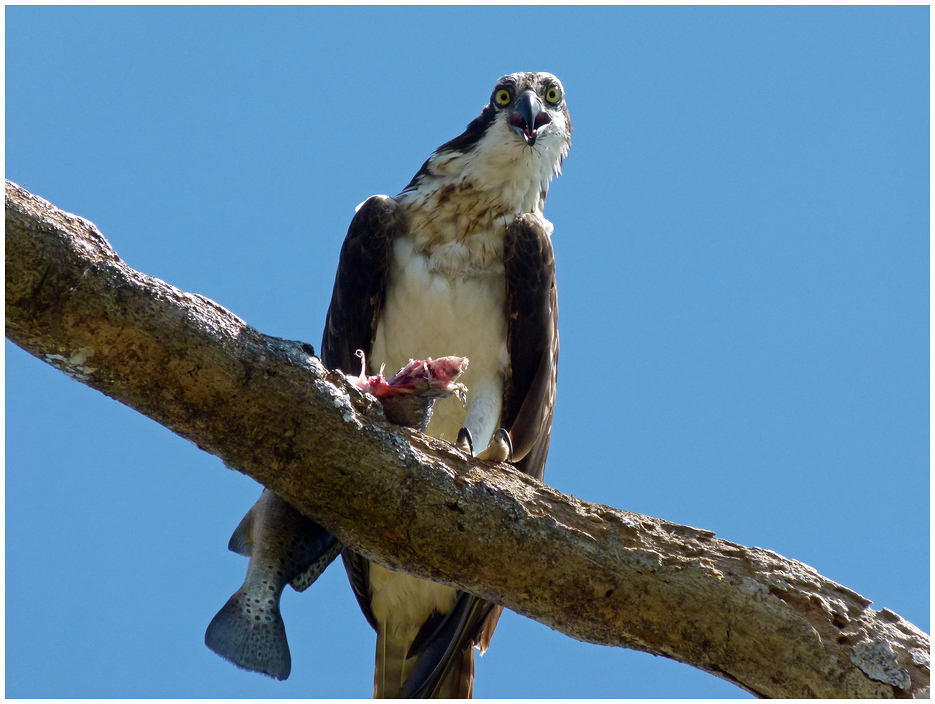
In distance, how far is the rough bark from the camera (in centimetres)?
341

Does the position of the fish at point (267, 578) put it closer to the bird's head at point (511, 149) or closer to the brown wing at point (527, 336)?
the brown wing at point (527, 336)

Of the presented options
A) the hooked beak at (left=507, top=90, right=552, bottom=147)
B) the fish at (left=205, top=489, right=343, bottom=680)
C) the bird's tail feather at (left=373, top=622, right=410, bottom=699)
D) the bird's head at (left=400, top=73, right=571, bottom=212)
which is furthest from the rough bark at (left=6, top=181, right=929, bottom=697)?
the hooked beak at (left=507, top=90, right=552, bottom=147)

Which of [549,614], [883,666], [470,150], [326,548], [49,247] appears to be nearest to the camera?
[49,247]

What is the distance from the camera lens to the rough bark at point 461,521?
11.2 feet

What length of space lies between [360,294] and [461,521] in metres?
2.17

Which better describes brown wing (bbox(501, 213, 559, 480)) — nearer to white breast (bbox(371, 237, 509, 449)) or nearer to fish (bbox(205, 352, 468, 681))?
white breast (bbox(371, 237, 509, 449))

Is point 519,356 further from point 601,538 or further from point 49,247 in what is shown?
point 49,247

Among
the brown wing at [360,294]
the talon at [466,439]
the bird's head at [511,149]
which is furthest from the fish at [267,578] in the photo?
the bird's head at [511,149]

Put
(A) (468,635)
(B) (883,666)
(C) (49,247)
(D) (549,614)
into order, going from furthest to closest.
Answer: (A) (468,635), (D) (549,614), (B) (883,666), (C) (49,247)

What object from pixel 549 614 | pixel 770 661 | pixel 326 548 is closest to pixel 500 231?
pixel 326 548

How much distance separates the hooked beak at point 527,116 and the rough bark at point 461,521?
2623mm

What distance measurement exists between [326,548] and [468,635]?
1.24m

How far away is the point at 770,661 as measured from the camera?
3580mm

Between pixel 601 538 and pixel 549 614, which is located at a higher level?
pixel 601 538
